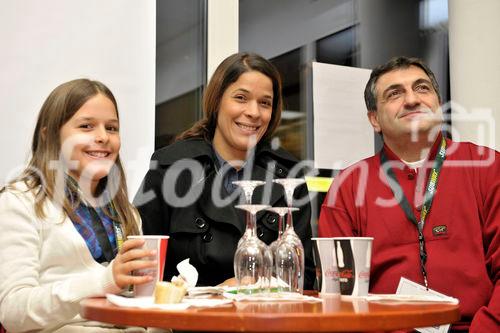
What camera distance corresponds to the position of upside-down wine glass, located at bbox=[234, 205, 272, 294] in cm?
165

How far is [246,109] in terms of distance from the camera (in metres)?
2.49

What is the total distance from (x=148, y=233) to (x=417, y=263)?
1.01 meters

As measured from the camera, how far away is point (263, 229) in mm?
2393

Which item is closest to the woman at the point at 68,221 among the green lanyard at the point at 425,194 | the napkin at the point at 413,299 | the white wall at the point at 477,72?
the napkin at the point at 413,299

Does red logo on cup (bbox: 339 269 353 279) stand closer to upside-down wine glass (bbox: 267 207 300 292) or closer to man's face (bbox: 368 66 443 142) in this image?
upside-down wine glass (bbox: 267 207 300 292)

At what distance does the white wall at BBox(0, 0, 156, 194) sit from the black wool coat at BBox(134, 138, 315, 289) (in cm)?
62

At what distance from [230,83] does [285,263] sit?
102 cm

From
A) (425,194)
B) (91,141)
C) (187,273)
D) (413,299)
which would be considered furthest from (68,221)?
(425,194)

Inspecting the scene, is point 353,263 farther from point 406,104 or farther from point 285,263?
point 406,104

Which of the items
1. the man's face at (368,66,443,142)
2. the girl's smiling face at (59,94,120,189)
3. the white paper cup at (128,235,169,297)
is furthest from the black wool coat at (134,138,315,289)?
the white paper cup at (128,235,169,297)

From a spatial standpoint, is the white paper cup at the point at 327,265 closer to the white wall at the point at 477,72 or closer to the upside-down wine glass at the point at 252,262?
the upside-down wine glass at the point at 252,262

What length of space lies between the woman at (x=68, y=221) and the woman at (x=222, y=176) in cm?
18

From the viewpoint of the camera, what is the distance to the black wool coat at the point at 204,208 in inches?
93.7

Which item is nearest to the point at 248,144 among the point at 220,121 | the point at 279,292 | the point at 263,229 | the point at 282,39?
the point at 220,121
